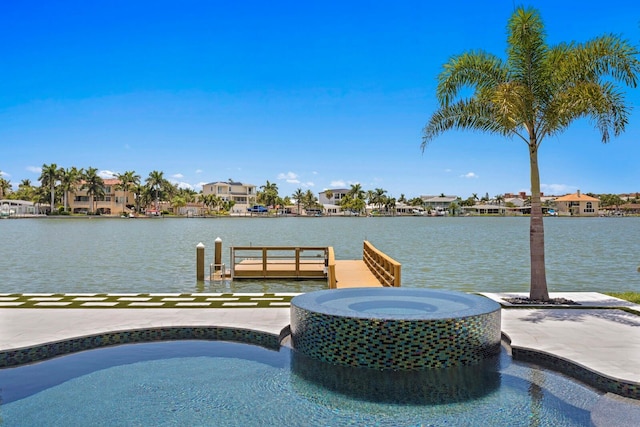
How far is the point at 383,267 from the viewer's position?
1491cm

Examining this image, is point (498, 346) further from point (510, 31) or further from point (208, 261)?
point (208, 261)

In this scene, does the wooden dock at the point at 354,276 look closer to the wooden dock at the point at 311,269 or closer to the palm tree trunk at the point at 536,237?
the wooden dock at the point at 311,269

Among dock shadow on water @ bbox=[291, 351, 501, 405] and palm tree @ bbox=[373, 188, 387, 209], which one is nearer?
dock shadow on water @ bbox=[291, 351, 501, 405]

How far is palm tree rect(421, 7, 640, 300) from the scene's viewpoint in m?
11.2

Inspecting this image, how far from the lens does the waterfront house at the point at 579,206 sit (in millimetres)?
175375

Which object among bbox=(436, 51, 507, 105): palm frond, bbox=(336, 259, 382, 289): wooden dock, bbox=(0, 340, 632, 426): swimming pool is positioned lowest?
bbox=(0, 340, 632, 426): swimming pool

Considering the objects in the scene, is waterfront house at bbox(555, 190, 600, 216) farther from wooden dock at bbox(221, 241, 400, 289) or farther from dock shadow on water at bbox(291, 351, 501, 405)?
dock shadow on water at bbox(291, 351, 501, 405)

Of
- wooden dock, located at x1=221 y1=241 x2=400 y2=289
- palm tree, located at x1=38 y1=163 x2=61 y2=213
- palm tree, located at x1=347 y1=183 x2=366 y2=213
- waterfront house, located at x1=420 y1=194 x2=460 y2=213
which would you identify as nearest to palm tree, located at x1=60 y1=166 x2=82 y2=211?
palm tree, located at x1=38 y1=163 x2=61 y2=213

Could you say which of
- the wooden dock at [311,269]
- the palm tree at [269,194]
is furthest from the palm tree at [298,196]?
the wooden dock at [311,269]

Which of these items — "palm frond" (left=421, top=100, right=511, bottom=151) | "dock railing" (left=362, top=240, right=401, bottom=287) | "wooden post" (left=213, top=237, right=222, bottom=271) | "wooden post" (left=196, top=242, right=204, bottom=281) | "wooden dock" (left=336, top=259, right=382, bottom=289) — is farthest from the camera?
"wooden post" (left=213, top=237, right=222, bottom=271)

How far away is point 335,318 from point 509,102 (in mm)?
6941

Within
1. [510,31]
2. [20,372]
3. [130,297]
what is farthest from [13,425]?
[510,31]

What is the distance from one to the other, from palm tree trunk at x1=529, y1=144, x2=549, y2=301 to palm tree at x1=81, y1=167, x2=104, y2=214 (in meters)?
110

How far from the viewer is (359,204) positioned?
167875mm
